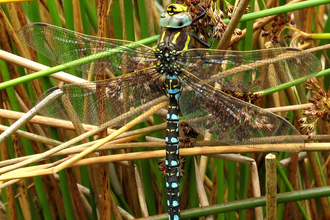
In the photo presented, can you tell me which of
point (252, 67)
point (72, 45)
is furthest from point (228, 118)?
point (72, 45)

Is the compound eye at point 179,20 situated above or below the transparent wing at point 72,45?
above

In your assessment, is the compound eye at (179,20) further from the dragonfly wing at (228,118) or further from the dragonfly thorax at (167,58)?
the dragonfly wing at (228,118)

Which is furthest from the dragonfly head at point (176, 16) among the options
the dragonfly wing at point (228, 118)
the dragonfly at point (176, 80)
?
the dragonfly wing at point (228, 118)

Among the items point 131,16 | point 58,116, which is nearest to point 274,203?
point 58,116

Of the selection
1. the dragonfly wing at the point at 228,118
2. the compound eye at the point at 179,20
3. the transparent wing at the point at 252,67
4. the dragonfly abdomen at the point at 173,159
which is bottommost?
the dragonfly abdomen at the point at 173,159

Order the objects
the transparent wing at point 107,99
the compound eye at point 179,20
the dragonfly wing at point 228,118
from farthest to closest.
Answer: the compound eye at point 179,20
the transparent wing at point 107,99
the dragonfly wing at point 228,118

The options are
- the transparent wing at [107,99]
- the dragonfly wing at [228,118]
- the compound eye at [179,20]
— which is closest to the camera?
the dragonfly wing at [228,118]

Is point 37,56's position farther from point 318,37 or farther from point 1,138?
point 318,37
